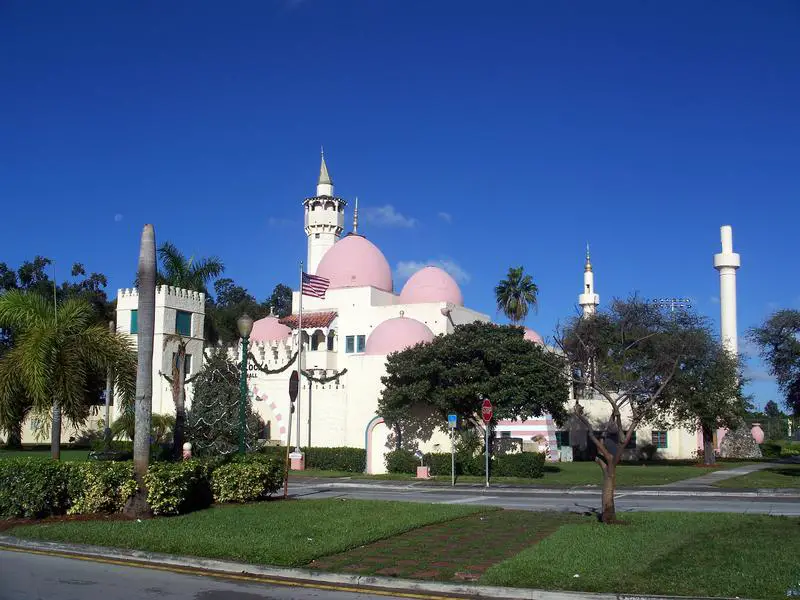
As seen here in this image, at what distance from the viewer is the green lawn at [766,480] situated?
92.9 ft

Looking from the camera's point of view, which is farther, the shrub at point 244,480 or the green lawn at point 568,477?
the green lawn at point 568,477

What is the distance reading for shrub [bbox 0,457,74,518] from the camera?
16484 mm

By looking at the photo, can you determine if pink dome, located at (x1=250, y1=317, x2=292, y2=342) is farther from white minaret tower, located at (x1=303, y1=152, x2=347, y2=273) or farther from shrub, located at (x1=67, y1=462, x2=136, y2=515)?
shrub, located at (x1=67, y1=462, x2=136, y2=515)

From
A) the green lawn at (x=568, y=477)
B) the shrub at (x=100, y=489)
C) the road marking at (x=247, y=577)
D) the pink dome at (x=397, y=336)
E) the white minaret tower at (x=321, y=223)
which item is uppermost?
the white minaret tower at (x=321, y=223)

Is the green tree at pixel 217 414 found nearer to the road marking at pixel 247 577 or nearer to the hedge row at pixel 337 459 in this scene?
the hedge row at pixel 337 459

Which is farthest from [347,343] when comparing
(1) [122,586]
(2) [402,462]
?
(1) [122,586]

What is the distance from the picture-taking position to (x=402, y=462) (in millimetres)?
35562

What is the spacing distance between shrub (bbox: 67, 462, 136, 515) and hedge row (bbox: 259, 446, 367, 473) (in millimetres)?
20532

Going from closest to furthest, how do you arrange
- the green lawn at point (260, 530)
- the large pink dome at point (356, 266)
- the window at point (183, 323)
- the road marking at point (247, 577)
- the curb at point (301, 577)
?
1. the curb at point (301, 577)
2. the road marking at point (247, 577)
3. the green lawn at point (260, 530)
4. the window at point (183, 323)
5. the large pink dome at point (356, 266)

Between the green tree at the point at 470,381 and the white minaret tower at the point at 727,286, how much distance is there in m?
22.3

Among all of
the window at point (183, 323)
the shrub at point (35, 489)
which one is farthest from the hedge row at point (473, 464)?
the shrub at point (35, 489)

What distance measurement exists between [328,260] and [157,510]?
36.5m

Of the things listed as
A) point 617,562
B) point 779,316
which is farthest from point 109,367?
point 779,316

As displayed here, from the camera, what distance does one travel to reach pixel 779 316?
115 ft
